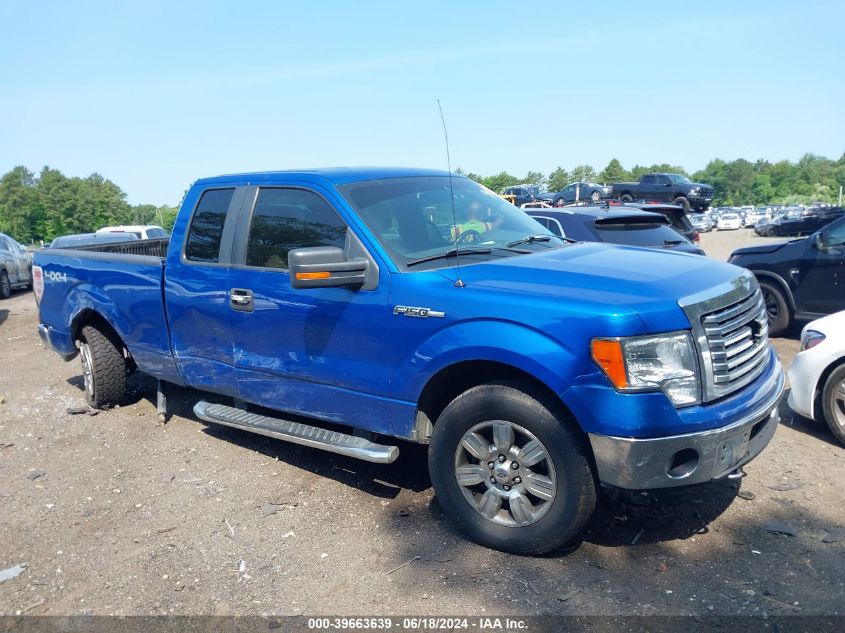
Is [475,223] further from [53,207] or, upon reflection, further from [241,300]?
[53,207]

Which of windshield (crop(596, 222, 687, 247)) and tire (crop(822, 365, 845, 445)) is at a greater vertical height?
windshield (crop(596, 222, 687, 247))

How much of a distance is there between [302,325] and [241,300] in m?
0.58

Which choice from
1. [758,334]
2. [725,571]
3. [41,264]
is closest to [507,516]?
[725,571]

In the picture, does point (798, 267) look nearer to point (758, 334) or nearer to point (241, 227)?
point (758, 334)

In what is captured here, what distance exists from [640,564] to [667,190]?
28.7 metres

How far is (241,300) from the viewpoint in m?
4.64

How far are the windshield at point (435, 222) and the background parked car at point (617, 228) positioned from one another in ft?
10.7

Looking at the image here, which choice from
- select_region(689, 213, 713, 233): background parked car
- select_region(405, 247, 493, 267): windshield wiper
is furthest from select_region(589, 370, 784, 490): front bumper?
select_region(689, 213, 713, 233): background parked car

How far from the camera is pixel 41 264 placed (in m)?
6.65

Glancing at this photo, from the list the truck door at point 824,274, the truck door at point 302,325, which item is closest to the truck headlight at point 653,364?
the truck door at point 302,325

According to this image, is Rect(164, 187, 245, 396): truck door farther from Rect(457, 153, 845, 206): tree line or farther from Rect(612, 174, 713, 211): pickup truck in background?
Rect(457, 153, 845, 206): tree line

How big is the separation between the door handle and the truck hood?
1551 mm

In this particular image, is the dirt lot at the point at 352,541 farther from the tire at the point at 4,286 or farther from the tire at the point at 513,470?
the tire at the point at 4,286

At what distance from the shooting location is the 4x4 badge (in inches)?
146
